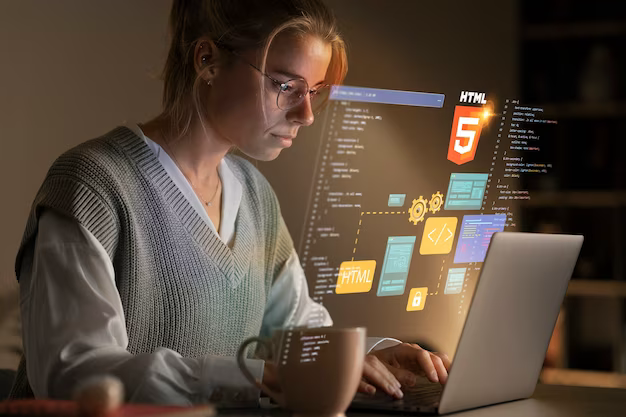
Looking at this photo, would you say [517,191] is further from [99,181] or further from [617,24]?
[617,24]

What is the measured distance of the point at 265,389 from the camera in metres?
0.94

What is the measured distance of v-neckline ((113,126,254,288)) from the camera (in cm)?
133

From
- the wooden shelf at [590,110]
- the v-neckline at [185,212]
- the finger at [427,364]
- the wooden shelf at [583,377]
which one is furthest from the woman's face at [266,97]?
the wooden shelf at [583,377]

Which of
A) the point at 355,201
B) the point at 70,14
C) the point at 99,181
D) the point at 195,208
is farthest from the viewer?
the point at 70,14

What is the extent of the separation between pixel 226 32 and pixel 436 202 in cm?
55

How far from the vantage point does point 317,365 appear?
0.87m

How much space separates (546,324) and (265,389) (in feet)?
1.35

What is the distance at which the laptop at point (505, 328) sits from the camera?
938 mm

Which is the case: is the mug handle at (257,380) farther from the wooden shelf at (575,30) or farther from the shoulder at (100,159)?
the wooden shelf at (575,30)

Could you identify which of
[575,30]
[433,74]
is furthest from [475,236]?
[575,30]

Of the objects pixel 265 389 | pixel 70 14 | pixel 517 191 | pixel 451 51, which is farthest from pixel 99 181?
pixel 451 51

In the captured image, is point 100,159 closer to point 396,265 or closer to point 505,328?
point 396,265

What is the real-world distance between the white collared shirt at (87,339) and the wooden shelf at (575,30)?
2.82 meters

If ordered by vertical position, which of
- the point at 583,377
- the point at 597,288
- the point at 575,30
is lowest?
the point at 583,377
